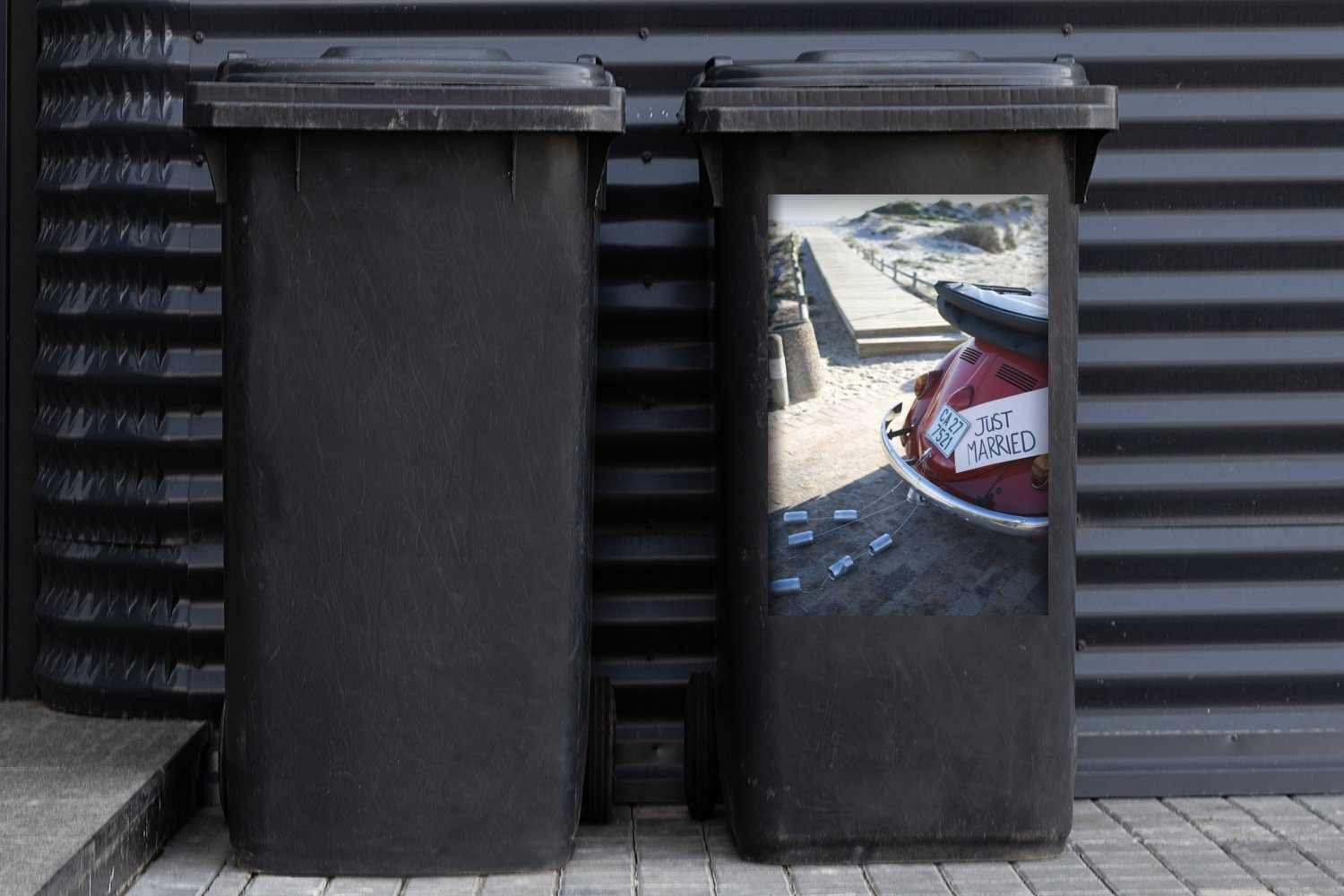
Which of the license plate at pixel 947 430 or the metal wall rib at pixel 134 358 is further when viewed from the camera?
the metal wall rib at pixel 134 358

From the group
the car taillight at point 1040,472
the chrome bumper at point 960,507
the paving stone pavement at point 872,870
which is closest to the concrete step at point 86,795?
the paving stone pavement at point 872,870

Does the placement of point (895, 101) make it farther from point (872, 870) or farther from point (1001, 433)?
point (872, 870)

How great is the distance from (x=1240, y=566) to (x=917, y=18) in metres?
1.84

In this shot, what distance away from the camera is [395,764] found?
320 cm

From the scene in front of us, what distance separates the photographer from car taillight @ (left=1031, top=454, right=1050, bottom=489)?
3.29 m

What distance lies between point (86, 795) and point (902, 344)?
222 centimetres

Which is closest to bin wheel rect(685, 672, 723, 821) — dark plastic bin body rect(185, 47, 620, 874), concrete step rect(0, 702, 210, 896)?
dark plastic bin body rect(185, 47, 620, 874)

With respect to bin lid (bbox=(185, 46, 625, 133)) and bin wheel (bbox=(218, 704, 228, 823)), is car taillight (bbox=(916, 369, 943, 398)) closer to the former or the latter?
bin lid (bbox=(185, 46, 625, 133))

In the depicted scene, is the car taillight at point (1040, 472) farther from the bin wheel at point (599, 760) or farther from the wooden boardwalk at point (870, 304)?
the bin wheel at point (599, 760)

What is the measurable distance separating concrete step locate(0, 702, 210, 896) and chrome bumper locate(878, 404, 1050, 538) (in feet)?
6.48

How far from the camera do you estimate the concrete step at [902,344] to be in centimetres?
331

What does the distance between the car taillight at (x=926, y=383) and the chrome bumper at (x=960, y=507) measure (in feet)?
0.18

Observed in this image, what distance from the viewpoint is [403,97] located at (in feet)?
10.2

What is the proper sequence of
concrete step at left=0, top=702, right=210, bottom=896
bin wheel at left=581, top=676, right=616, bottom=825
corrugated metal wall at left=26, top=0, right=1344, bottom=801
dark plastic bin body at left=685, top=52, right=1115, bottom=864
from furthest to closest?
corrugated metal wall at left=26, top=0, right=1344, bottom=801 < bin wheel at left=581, top=676, right=616, bottom=825 < dark plastic bin body at left=685, top=52, right=1115, bottom=864 < concrete step at left=0, top=702, right=210, bottom=896
